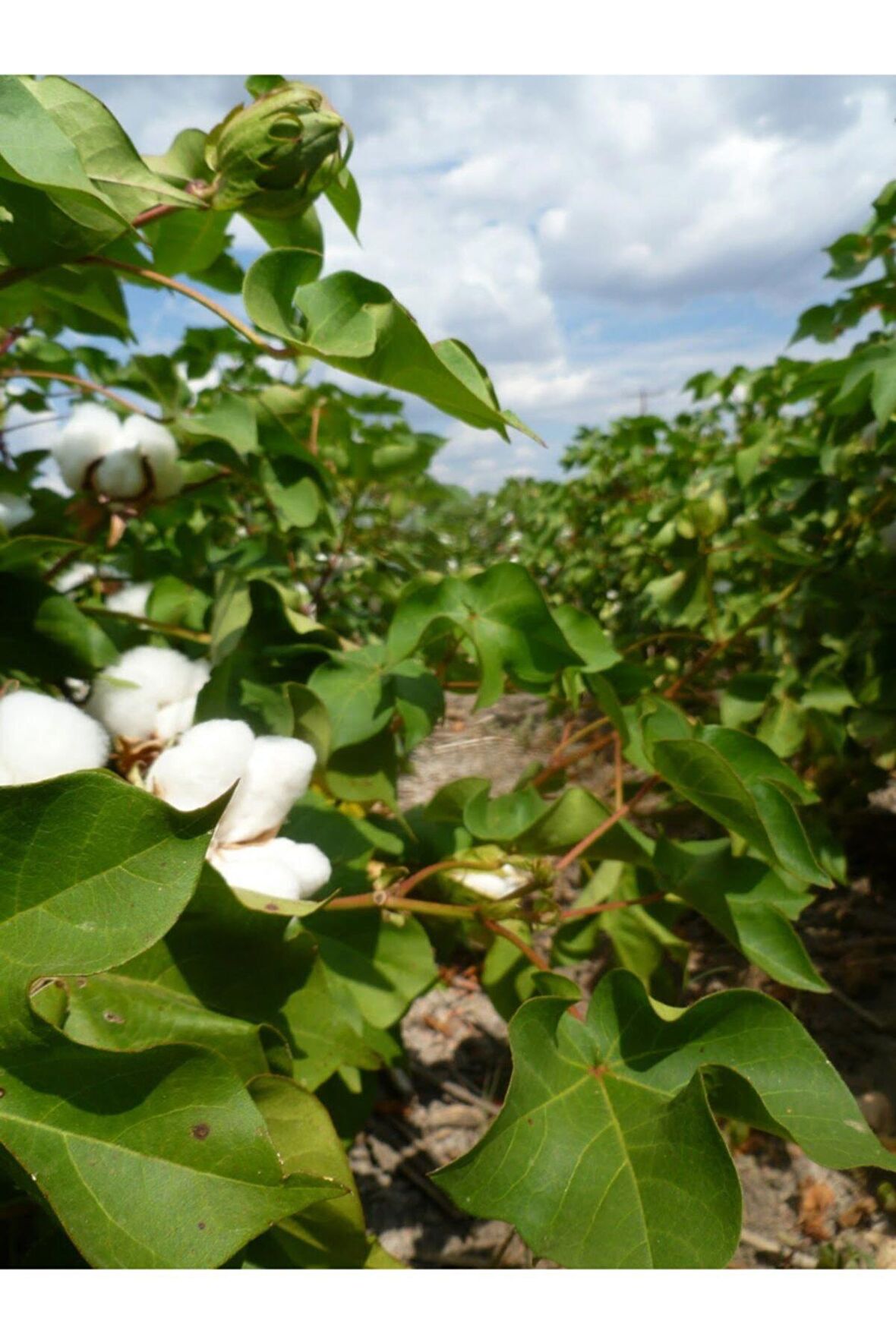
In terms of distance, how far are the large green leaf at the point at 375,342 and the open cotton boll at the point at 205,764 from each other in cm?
25

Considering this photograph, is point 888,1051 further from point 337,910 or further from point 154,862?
point 154,862

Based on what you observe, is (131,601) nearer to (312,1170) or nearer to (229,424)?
(229,424)

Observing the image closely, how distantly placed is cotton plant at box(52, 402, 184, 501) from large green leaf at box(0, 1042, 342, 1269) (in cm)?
64

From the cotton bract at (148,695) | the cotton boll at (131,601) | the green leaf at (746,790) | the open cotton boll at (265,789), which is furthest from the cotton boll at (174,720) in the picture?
the green leaf at (746,790)

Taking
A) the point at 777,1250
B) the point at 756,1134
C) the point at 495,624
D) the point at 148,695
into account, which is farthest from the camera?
the point at 756,1134

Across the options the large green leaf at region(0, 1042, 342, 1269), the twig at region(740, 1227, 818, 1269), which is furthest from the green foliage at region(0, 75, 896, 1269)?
the twig at region(740, 1227, 818, 1269)

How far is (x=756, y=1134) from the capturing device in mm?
1359

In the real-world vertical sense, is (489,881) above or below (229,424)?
below

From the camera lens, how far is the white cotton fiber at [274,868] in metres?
0.58

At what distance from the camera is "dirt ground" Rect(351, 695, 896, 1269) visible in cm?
114

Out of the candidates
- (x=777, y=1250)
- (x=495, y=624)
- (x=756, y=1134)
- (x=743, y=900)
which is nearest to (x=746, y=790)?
(x=743, y=900)

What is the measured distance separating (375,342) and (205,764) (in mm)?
287

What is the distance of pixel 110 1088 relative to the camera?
1.28 ft

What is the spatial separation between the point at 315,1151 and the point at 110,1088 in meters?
0.18
